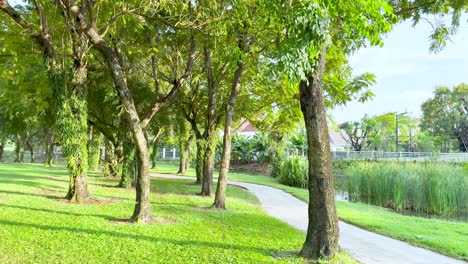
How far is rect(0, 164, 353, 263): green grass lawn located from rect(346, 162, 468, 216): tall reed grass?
6290mm

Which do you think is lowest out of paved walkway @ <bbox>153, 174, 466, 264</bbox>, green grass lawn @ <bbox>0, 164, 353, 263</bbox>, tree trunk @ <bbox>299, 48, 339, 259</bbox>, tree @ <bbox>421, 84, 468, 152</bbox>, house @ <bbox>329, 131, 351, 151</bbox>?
paved walkway @ <bbox>153, 174, 466, 264</bbox>

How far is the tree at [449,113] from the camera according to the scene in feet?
157

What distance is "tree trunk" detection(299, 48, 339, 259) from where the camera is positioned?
6469 millimetres

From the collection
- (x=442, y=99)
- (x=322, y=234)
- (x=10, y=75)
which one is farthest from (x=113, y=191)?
(x=442, y=99)

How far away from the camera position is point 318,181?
6.57 meters

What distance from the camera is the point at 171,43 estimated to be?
1570 cm

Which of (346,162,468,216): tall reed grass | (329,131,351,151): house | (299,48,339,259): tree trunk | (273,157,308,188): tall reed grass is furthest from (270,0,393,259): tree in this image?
(329,131,351,151): house

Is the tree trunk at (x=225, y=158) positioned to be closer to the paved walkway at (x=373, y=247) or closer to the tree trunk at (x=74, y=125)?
the paved walkway at (x=373, y=247)

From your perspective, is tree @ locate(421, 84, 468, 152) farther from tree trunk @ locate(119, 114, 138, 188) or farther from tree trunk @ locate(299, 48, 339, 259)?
tree trunk @ locate(299, 48, 339, 259)

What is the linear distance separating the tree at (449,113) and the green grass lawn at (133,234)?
4343cm

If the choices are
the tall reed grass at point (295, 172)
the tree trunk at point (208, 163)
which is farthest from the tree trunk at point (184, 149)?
the tree trunk at point (208, 163)

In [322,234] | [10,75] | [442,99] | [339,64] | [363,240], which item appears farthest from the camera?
[442,99]

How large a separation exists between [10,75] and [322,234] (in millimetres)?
12996

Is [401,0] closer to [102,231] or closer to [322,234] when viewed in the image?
[322,234]
